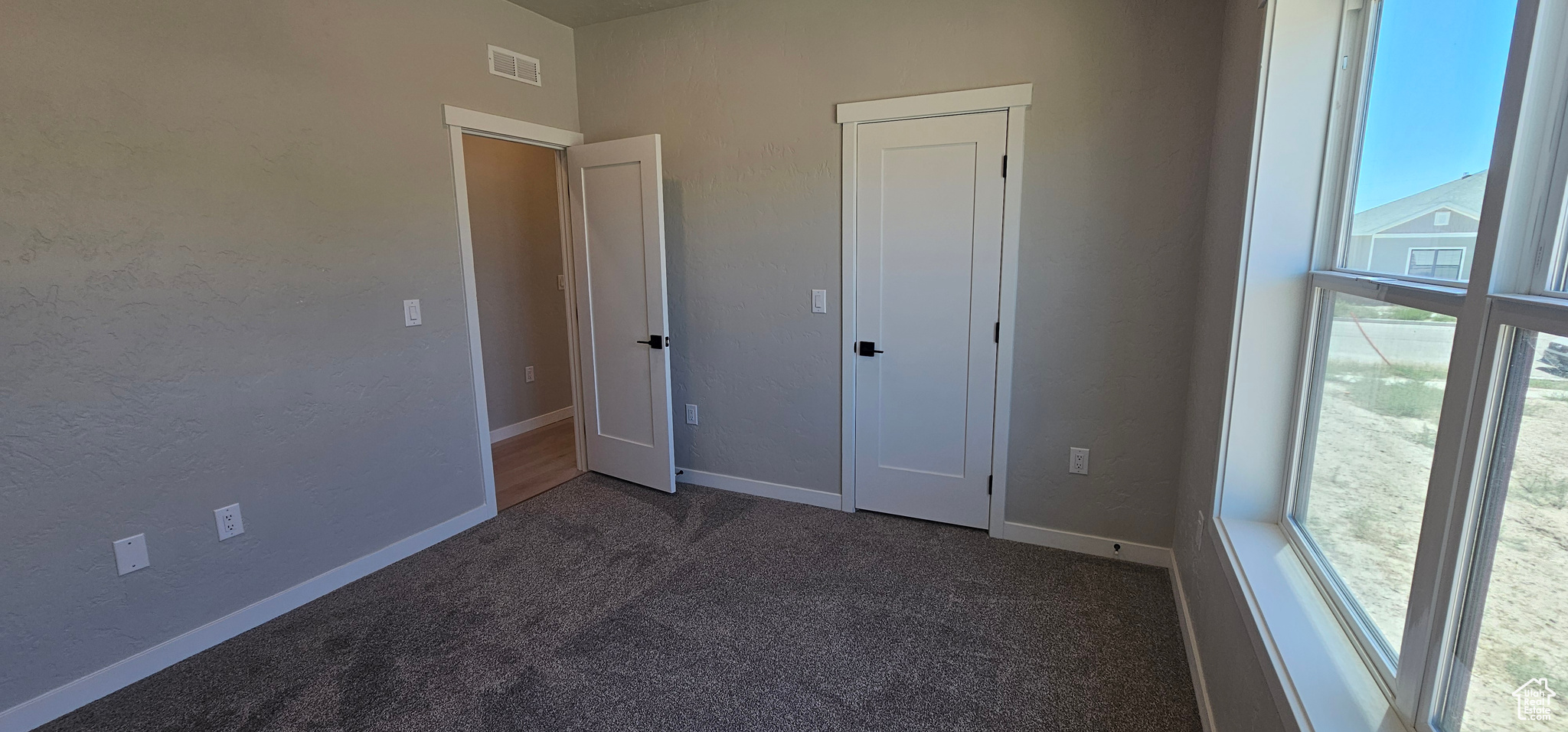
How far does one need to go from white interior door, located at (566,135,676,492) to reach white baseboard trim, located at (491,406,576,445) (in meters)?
0.83

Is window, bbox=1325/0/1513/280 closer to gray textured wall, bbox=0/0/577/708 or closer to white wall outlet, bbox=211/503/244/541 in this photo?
gray textured wall, bbox=0/0/577/708

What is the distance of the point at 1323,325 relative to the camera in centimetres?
164

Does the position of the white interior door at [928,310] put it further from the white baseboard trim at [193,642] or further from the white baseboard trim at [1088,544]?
the white baseboard trim at [193,642]

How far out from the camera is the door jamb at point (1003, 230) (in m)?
2.72

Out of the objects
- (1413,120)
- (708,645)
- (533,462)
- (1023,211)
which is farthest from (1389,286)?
(533,462)

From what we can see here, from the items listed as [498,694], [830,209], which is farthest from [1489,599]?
[830,209]

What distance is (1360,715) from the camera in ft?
3.61

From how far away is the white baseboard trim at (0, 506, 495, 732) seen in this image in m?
1.95

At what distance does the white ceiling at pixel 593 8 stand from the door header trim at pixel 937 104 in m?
1.08

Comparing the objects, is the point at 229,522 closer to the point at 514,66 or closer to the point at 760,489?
the point at 760,489

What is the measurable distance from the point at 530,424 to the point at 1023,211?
3.91m

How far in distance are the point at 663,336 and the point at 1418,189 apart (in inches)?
114

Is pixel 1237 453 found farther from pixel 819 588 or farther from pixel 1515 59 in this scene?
pixel 819 588

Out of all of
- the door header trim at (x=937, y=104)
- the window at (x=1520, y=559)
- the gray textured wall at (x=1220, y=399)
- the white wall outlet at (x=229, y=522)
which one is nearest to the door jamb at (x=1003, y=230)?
the door header trim at (x=937, y=104)
